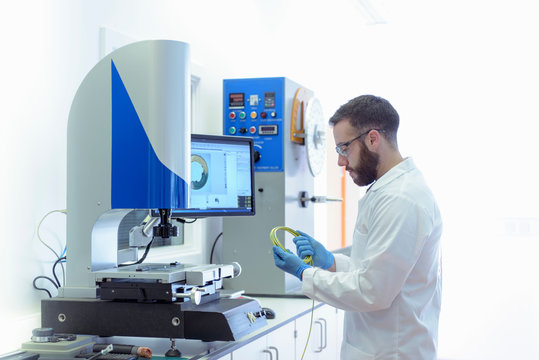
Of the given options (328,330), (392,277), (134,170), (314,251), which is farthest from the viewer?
(328,330)

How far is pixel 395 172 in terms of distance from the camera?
1.93 metres

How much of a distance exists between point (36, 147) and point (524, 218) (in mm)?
3833

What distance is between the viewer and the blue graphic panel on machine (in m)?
2.97

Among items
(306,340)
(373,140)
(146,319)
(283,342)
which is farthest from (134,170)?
(306,340)

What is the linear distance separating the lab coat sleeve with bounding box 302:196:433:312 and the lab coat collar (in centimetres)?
10

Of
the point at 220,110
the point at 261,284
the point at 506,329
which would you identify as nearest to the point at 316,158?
the point at 220,110

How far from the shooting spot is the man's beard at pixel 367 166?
197 centimetres

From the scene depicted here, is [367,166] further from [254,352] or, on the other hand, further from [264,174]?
[264,174]

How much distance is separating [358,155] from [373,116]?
0.45 ft

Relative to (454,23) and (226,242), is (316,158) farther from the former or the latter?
(454,23)

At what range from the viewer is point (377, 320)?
1.87 m

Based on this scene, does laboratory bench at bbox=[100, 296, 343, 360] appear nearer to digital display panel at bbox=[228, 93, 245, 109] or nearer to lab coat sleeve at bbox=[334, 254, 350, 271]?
lab coat sleeve at bbox=[334, 254, 350, 271]

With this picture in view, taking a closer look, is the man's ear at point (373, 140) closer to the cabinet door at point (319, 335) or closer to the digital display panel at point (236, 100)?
the cabinet door at point (319, 335)

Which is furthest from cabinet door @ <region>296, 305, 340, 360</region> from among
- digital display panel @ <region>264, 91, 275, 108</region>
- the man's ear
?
digital display panel @ <region>264, 91, 275, 108</region>
